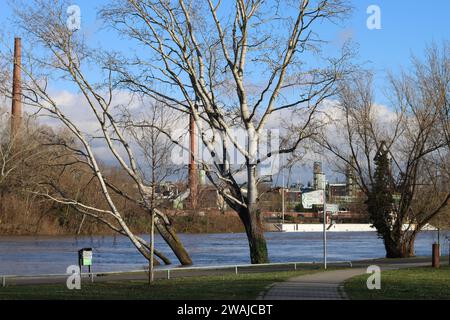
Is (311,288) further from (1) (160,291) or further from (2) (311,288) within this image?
(1) (160,291)

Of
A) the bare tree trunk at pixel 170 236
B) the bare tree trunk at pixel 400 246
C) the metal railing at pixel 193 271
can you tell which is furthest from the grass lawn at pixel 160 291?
Result: the bare tree trunk at pixel 400 246

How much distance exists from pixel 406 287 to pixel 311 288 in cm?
Result: 223

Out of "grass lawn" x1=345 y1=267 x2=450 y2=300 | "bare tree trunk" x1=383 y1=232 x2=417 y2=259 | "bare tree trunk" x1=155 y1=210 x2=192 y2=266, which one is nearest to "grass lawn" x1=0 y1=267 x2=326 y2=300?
"grass lawn" x1=345 y1=267 x2=450 y2=300

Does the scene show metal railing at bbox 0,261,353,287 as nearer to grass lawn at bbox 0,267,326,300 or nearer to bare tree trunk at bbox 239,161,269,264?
bare tree trunk at bbox 239,161,269,264

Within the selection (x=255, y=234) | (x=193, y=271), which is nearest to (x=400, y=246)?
(x=255, y=234)

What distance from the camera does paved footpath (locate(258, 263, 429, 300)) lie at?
1608 centimetres

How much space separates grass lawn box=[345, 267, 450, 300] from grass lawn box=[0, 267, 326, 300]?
2186 millimetres

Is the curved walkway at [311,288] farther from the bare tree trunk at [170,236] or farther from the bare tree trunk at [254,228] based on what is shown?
the bare tree trunk at [170,236]

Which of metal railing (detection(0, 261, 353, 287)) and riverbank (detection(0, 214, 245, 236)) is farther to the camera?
riverbank (detection(0, 214, 245, 236))

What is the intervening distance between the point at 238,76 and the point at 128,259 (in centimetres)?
1562

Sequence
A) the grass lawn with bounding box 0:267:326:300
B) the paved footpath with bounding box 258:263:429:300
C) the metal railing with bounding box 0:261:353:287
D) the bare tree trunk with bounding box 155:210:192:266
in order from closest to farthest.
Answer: the paved footpath with bounding box 258:263:429:300, the grass lawn with bounding box 0:267:326:300, the metal railing with bounding box 0:261:353:287, the bare tree trunk with bounding box 155:210:192:266

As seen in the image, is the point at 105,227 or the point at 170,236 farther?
the point at 105,227

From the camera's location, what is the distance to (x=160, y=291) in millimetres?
17766
